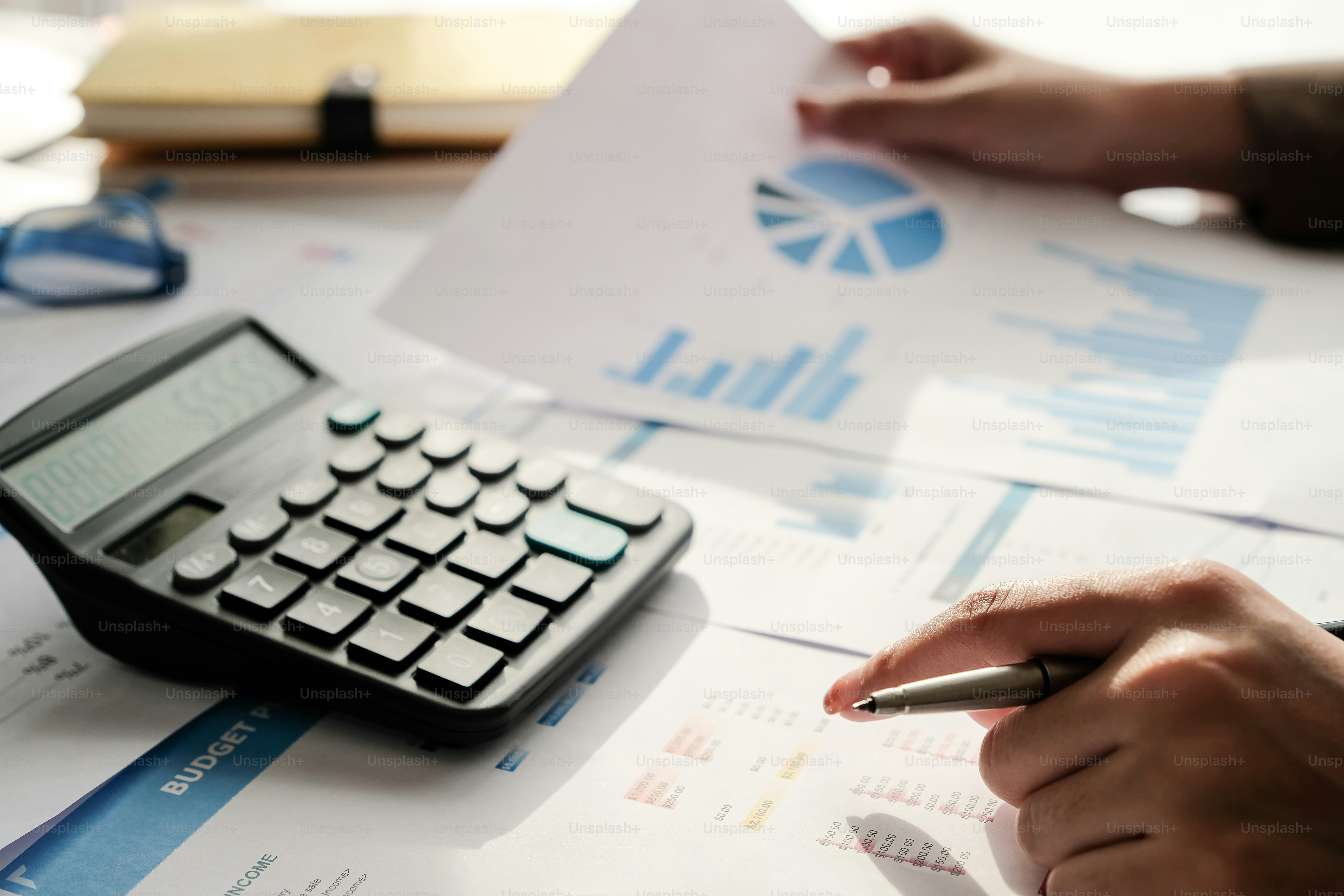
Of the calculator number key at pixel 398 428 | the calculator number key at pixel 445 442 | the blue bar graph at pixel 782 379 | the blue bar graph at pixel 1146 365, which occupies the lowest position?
the blue bar graph at pixel 1146 365

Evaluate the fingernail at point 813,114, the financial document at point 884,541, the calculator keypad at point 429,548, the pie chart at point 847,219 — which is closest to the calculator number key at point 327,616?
the calculator keypad at point 429,548

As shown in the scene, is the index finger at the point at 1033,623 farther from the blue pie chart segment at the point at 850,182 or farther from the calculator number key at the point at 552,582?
the blue pie chart segment at the point at 850,182

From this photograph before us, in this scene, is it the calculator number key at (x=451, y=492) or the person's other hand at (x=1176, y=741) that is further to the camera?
the calculator number key at (x=451, y=492)

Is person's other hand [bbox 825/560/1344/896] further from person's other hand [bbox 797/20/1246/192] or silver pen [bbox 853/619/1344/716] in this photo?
person's other hand [bbox 797/20/1246/192]

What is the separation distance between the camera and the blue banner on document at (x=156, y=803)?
0.32 meters

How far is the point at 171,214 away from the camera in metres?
0.74

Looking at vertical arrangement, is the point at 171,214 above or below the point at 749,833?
above

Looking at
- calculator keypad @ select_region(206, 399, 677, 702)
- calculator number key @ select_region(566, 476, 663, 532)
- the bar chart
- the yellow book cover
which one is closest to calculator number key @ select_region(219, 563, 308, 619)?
calculator keypad @ select_region(206, 399, 677, 702)

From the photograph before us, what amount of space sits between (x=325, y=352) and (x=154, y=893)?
0.34m

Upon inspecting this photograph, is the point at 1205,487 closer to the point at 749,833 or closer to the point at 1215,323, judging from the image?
the point at 1215,323

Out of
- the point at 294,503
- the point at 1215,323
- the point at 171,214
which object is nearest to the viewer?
the point at 294,503

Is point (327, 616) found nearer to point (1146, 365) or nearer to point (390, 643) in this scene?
point (390, 643)

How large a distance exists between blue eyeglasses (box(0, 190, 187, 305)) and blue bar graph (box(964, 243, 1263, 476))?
18.7 inches

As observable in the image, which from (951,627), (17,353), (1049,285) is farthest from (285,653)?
(1049,285)
